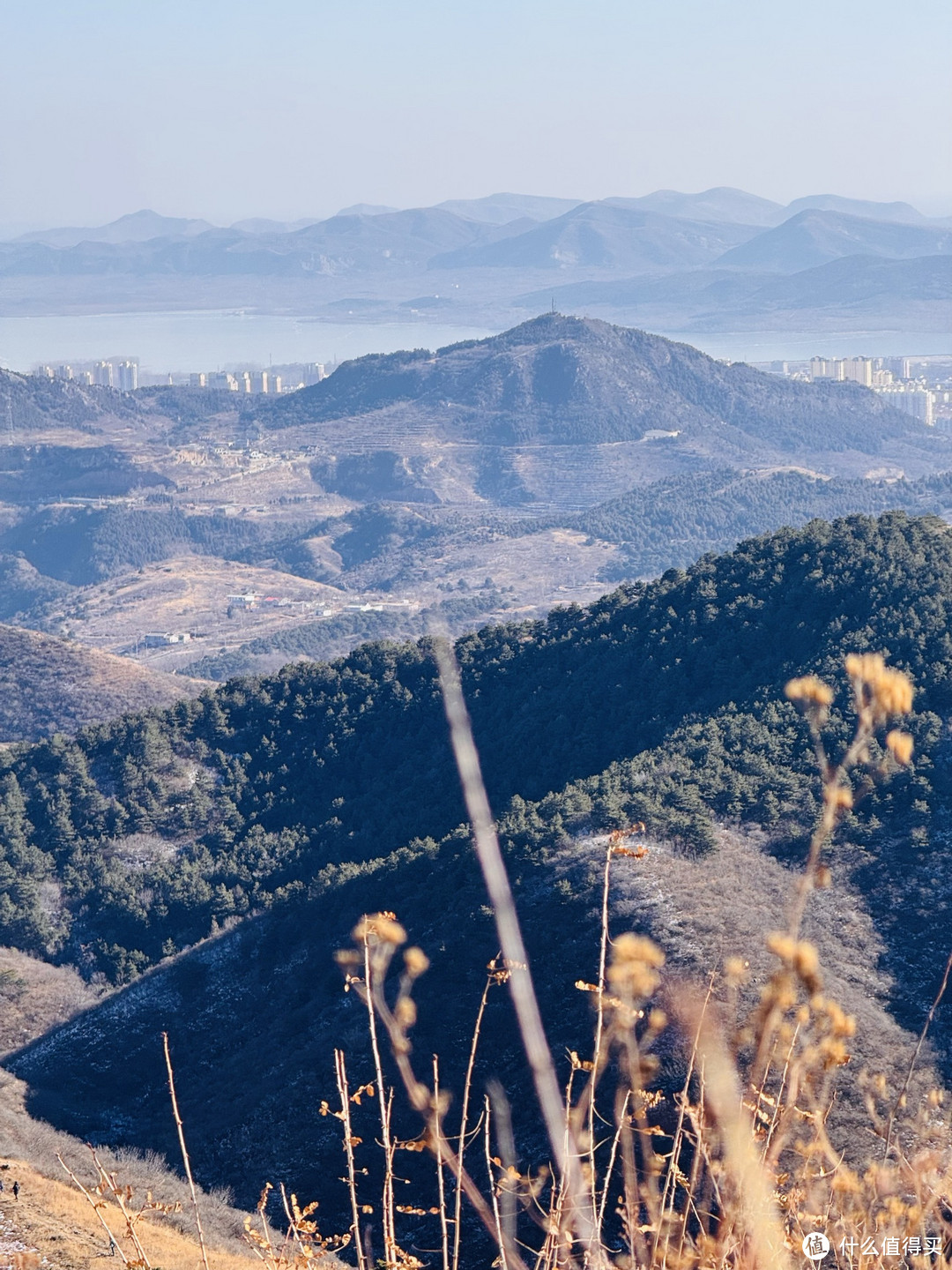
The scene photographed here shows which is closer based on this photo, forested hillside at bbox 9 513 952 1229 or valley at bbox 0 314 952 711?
forested hillside at bbox 9 513 952 1229

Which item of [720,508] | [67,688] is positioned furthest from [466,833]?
[720,508]

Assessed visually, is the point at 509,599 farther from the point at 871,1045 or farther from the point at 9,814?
the point at 871,1045

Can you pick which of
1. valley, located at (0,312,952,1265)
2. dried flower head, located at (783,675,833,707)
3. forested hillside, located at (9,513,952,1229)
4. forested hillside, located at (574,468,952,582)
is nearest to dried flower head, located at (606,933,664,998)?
valley, located at (0,312,952,1265)

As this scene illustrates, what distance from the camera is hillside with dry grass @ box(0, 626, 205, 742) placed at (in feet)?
180

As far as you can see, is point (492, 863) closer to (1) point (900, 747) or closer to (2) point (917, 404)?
(1) point (900, 747)

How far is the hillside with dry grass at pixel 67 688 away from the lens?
5481 cm

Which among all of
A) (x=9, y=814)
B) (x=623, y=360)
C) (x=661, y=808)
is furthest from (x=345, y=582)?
(x=661, y=808)

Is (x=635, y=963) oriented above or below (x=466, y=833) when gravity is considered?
above

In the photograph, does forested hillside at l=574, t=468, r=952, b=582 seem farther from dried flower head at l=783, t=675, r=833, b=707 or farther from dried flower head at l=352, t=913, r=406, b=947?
dried flower head at l=783, t=675, r=833, b=707

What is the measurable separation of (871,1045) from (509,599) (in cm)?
7652

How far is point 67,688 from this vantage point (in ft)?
187

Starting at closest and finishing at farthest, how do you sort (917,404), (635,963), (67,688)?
(635,963), (67,688), (917,404)

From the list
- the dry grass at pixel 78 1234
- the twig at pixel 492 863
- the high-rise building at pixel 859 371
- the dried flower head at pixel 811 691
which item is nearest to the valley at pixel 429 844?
the twig at pixel 492 863

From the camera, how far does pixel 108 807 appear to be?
105ft
